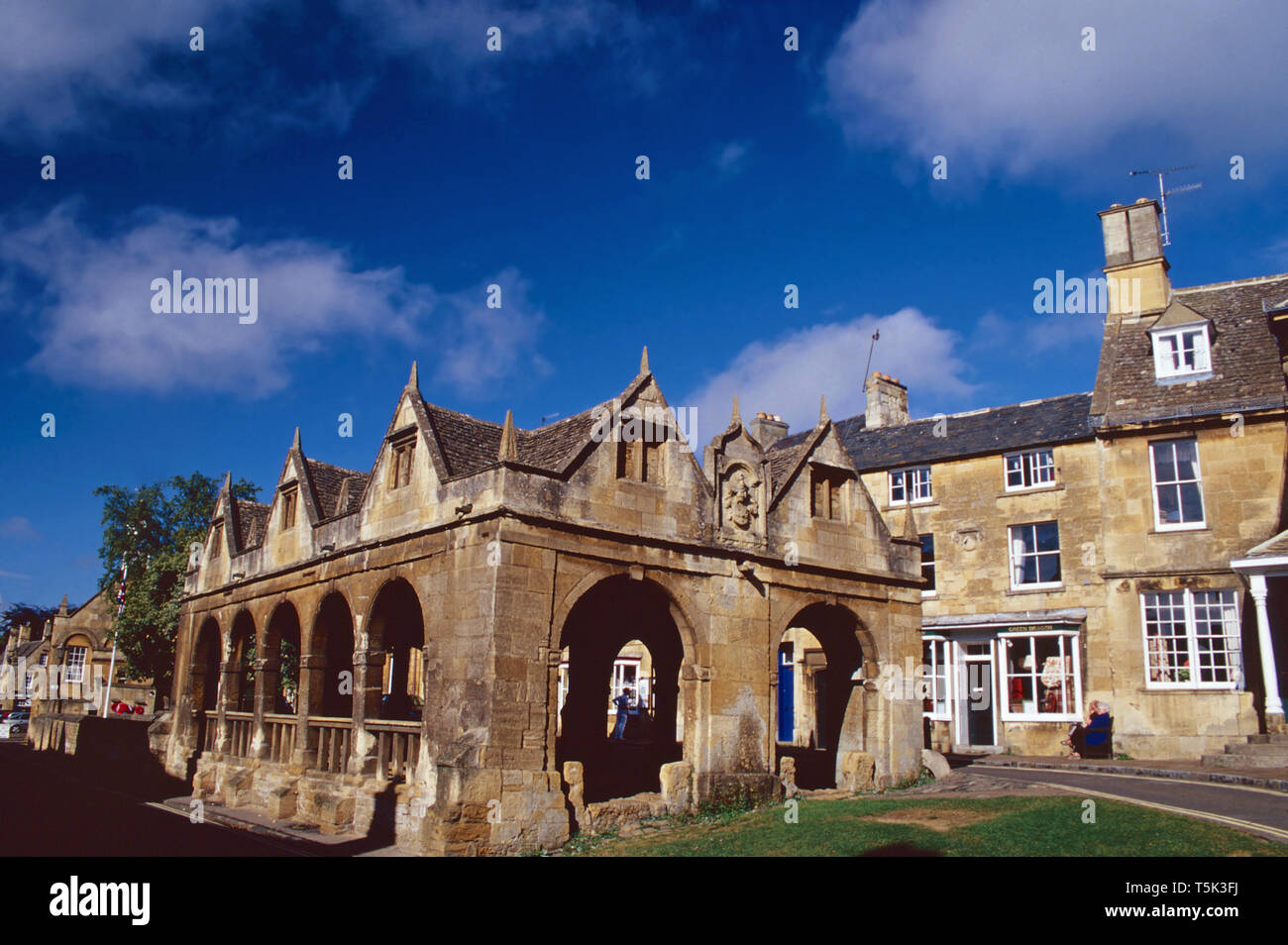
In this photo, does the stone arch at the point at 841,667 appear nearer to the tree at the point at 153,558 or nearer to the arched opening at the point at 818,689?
the arched opening at the point at 818,689

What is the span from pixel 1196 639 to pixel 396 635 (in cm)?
1933

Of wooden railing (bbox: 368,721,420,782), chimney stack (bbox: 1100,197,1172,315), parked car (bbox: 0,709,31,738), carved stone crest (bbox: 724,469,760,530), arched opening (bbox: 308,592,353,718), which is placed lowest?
parked car (bbox: 0,709,31,738)

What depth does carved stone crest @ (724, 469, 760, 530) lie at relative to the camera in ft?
56.5

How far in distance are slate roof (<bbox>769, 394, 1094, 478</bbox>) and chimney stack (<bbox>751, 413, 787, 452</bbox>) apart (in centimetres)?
98

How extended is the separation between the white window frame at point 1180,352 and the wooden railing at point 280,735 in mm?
23013

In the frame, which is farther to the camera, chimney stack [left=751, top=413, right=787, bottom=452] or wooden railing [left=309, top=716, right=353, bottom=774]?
chimney stack [left=751, top=413, right=787, bottom=452]

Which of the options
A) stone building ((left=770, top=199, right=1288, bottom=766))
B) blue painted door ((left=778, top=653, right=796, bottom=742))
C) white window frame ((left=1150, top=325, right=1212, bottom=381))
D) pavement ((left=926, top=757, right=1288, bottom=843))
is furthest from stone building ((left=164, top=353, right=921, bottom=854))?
white window frame ((left=1150, top=325, right=1212, bottom=381))

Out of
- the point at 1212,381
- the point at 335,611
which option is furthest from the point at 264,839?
the point at 1212,381

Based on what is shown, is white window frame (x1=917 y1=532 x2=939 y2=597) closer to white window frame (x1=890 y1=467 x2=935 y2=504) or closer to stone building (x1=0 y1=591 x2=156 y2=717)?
white window frame (x1=890 y1=467 x2=935 y2=504)

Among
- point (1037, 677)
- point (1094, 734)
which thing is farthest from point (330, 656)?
point (1037, 677)

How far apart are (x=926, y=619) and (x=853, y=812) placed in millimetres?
14575

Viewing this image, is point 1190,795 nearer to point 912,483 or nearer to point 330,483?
point 912,483

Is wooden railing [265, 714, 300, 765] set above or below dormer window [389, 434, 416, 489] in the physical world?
below

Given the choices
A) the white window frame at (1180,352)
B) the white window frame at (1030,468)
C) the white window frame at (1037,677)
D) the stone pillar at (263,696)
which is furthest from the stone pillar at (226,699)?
the white window frame at (1180,352)
